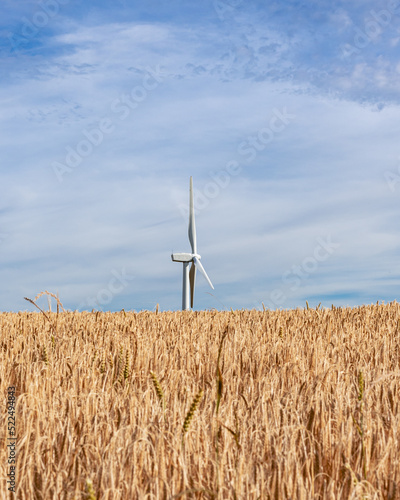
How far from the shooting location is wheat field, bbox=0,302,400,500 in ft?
8.53

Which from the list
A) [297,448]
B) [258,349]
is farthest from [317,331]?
[297,448]

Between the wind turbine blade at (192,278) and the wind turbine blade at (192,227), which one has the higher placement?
the wind turbine blade at (192,227)

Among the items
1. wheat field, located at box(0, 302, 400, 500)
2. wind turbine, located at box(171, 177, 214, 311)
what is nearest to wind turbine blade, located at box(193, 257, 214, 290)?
wind turbine, located at box(171, 177, 214, 311)

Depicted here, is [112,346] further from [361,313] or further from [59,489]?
[361,313]

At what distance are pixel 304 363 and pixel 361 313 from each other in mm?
6081

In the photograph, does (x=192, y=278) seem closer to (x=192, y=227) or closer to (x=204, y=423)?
(x=192, y=227)

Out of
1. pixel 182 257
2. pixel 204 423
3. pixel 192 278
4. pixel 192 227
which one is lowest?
pixel 204 423

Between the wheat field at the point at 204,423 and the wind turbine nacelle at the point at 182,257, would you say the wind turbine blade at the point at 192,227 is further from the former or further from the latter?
the wheat field at the point at 204,423

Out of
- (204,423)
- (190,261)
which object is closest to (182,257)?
(190,261)

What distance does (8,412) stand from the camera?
11.6ft

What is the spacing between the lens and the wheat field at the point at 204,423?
2.60 m

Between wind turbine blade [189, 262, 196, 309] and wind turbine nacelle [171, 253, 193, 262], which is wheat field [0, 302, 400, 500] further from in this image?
wind turbine nacelle [171, 253, 193, 262]

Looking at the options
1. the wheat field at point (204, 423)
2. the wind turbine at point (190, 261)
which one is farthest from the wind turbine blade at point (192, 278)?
the wheat field at point (204, 423)

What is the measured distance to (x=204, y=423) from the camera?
3215 millimetres
